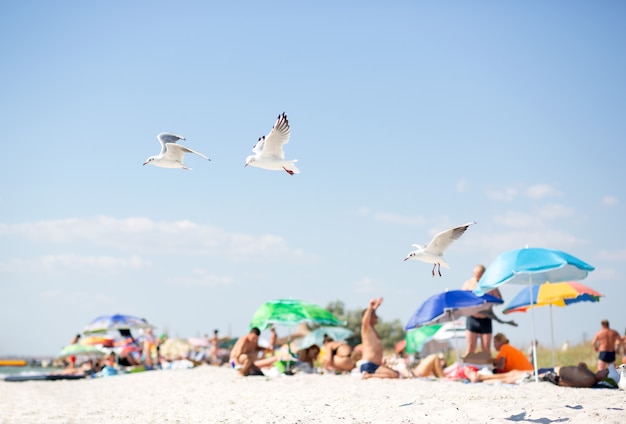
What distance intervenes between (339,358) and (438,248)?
7.57 metres

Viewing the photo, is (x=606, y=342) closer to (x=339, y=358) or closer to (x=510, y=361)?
(x=510, y=361)

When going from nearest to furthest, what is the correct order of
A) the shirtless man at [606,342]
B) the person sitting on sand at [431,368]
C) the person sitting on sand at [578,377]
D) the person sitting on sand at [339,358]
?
the person sitting on sand at [578,377], the person sitting on sand at [431,368], the shirtless man at [606,342], the person sitting on sand at [339,358]

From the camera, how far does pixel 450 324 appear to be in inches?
814

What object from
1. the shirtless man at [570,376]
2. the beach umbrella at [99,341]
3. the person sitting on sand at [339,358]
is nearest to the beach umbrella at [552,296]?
the shirtless man at [570,376]

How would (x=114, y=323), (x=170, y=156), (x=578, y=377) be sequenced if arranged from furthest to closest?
(x=114, y=323) < (x=578, y=377) < (x=170, y=156)

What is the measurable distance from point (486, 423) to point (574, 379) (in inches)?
168

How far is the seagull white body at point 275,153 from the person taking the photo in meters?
7.84

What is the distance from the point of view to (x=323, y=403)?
8.98m

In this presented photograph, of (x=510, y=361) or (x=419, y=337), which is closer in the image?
(x=510, y=361)

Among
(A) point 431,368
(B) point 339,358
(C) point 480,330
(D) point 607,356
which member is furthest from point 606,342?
(B) point 339,358

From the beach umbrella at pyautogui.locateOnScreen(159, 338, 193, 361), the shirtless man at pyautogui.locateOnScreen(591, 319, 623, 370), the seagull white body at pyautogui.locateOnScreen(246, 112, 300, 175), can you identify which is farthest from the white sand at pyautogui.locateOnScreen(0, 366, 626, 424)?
the beach umbrella at pyautogui.locateOnScreen(159, 338, 193, 361)

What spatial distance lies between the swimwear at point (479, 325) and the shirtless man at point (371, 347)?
6.74 feet

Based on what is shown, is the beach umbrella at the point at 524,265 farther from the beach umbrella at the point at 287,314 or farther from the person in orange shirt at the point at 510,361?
the beach umbrella at the point at 287,314

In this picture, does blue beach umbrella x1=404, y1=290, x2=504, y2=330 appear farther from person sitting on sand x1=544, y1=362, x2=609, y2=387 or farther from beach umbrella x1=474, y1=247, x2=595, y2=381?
person sitting on sand x1=544, y1=362, x2=609, y2=387
